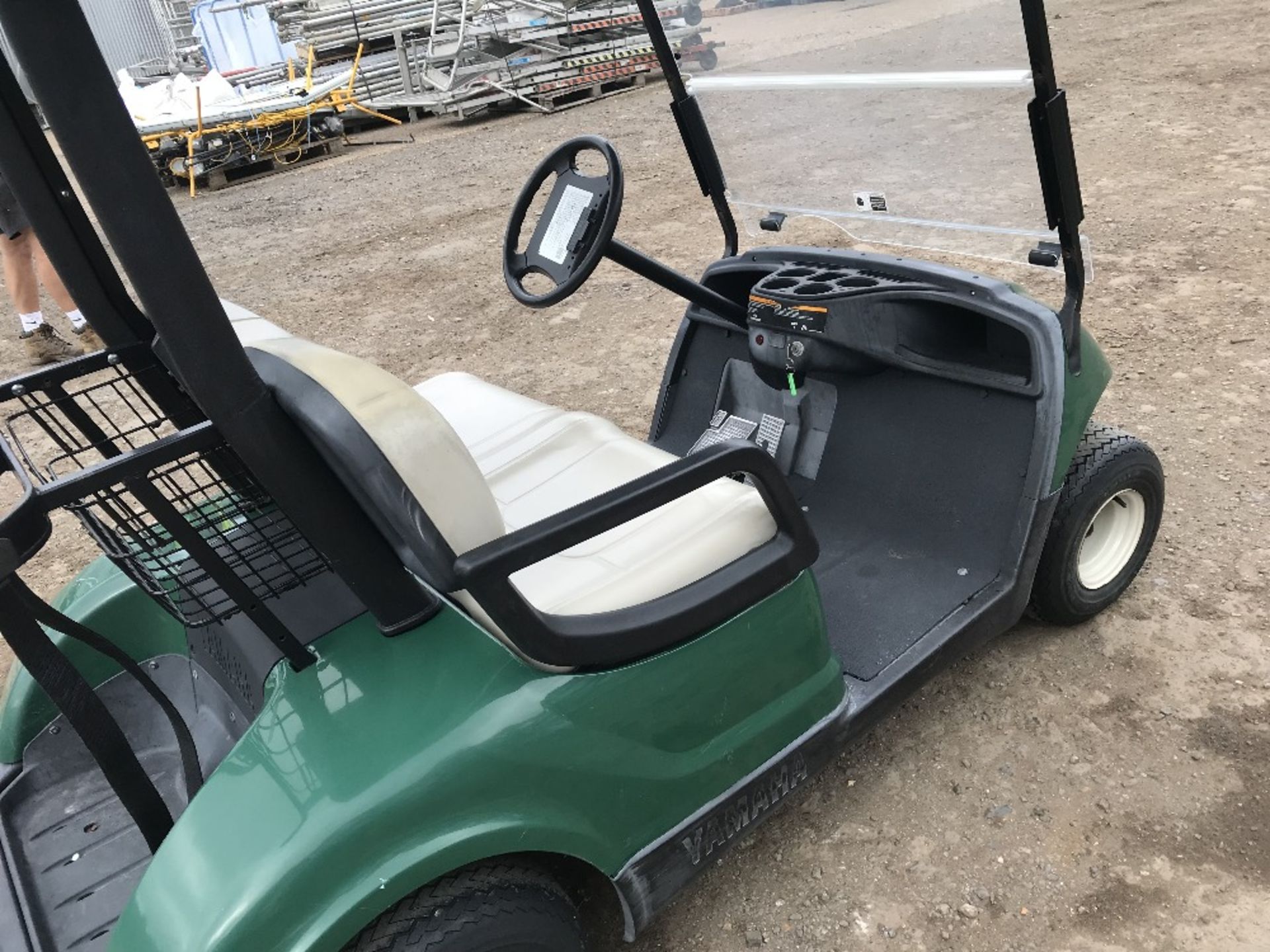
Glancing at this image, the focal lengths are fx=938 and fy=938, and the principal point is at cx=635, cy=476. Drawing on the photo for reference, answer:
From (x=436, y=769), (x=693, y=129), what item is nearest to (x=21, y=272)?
(x=693, y=129)

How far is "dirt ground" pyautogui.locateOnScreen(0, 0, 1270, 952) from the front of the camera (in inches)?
69.2

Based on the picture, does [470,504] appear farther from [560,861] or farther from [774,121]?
[774,121]

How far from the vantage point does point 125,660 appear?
152 centimetres

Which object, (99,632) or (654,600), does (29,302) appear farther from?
(654,600)

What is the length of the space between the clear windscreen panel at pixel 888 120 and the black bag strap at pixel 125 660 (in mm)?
1813

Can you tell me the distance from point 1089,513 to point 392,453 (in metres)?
1.61

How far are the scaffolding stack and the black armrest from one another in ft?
29.6

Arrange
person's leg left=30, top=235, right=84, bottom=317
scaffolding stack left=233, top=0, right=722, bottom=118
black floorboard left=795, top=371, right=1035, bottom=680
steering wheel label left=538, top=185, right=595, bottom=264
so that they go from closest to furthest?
black floorboard left=795, top=371, right=1035, bottom=680 < steering wheel label left=538, top=185, right=595, bottom=264 < person's leg left=30, top=235, right=84, bottom=317 < scaffolding stack left=233, top=0, right=722, bottom=118

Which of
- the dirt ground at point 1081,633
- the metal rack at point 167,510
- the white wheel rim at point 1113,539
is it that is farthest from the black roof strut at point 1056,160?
the metal rack at point 167,510

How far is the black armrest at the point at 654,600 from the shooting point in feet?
4.28

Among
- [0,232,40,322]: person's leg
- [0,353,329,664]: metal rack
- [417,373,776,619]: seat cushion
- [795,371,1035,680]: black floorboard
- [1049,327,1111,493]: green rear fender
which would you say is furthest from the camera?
[0,232,40,322]: person's leg

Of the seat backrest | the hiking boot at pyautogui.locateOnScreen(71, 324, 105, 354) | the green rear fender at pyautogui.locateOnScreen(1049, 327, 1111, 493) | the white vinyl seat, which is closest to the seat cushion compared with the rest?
the white vinyl seat

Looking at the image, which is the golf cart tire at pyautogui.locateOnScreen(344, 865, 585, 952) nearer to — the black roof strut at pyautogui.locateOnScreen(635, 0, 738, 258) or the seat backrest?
the seat backrest

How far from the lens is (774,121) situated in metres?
2.31
